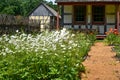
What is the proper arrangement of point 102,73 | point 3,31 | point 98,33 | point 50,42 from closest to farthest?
point 50,42, point 102,73, point 3,31, point 98,33

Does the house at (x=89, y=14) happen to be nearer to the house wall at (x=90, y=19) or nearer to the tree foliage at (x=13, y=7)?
Answer: the house wall at (x=90, y=19)

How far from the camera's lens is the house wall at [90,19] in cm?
2914

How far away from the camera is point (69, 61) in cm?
918

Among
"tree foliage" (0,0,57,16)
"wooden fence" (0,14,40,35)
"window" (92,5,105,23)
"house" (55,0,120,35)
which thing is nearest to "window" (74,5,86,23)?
"house" (55,0,120,35)

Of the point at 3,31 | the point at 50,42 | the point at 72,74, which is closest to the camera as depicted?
the point at 72,74

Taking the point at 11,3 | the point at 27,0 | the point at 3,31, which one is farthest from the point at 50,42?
the point at 27,0

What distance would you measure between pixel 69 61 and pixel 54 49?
50 centimetres

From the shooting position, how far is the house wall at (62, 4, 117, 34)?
29141 millimetres

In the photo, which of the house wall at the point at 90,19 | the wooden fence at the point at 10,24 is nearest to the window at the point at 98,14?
the house wall at the point at 90,19

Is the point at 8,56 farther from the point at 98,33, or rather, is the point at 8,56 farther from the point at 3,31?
the point at 98,33

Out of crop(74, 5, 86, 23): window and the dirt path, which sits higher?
crop(74, 5, 86, 23): window

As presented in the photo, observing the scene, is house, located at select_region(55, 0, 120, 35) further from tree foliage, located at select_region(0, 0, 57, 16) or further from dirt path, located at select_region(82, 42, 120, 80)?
tree foliage, located at select_region(0, 0, 57, 16)

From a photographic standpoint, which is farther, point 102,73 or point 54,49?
point 102,73

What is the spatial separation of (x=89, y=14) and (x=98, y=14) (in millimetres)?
659
